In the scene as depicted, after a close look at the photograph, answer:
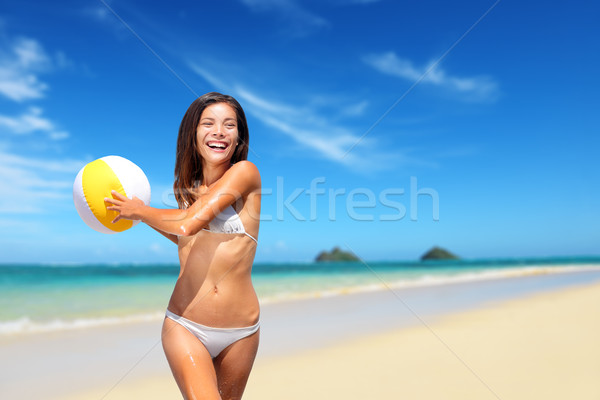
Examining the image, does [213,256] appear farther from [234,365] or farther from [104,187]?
[104,187]

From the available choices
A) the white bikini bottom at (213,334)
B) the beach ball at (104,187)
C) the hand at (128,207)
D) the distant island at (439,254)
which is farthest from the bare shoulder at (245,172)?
the distant island at (439,254)

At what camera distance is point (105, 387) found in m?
4.82

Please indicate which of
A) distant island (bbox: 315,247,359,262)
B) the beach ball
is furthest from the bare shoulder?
distant island (bbox: 315,247,359,262)

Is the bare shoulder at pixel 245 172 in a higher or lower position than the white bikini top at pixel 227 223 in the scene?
higher

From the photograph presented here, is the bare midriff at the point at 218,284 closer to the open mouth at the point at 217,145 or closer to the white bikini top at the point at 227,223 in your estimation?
the white bikini top at the point at 227,223

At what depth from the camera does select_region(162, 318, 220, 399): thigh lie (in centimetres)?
201

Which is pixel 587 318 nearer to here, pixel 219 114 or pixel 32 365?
pixel 219 114

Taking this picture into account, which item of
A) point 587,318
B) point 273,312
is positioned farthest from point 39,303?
point 587,318

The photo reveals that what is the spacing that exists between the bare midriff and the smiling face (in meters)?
0.44

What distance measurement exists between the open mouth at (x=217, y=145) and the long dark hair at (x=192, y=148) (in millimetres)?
100

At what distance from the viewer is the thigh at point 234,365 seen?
2.25m

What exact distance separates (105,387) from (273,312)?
17.2 ft

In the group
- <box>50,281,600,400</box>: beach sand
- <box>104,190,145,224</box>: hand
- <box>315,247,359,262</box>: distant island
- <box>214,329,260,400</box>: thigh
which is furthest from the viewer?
<box>315,247,359,262</box>: distant island

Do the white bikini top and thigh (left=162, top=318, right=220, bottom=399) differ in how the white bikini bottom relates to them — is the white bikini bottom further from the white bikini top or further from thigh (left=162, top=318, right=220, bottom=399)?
the white bikini top
